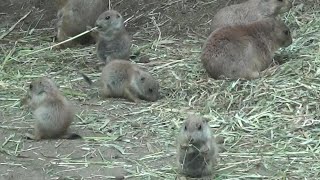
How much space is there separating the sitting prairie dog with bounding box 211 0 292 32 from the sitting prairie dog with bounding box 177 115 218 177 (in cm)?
423

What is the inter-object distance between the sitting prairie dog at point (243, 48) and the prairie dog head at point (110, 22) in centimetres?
143

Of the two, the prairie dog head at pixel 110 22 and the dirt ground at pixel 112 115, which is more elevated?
the prairie dog head at pixel 110 22

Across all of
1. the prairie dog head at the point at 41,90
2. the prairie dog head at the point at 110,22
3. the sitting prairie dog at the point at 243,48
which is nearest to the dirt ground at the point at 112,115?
the sitting prairie dog at the point at 243,48

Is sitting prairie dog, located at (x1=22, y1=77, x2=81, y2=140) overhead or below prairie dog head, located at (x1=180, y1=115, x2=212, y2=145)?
below

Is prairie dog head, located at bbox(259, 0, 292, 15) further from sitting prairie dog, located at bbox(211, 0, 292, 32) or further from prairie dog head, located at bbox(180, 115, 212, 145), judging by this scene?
prairie dog head, located at bbox(180, 115, 212, 145)

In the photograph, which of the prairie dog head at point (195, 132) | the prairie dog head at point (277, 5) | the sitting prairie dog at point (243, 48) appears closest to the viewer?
the prairie dog head at point (195, 132)

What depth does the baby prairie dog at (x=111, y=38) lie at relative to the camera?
10.6 metres

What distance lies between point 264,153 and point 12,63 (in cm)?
448

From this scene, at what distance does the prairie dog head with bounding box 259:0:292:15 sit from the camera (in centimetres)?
1125

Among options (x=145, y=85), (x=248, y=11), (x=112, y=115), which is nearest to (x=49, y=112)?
(x=112, y=115)

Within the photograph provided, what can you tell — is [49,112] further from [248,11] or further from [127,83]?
[248,11]

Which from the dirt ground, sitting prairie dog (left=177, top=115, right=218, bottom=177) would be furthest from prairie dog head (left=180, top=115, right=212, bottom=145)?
the dirt ground

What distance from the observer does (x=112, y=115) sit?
28.5ft

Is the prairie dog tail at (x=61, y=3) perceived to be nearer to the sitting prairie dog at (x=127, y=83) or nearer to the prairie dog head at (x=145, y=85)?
the sitting prairie dog at (x=127, y=83)
